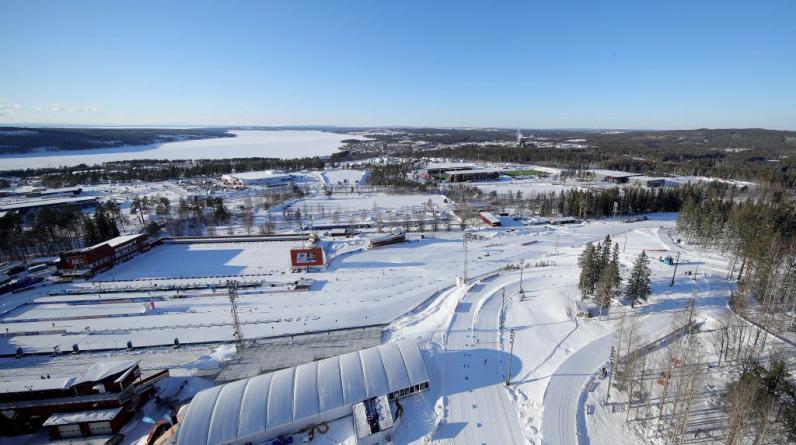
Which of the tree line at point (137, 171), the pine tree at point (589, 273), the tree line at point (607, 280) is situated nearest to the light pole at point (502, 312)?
the pine tree at point (589, 273)

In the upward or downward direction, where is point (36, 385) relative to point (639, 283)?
downward

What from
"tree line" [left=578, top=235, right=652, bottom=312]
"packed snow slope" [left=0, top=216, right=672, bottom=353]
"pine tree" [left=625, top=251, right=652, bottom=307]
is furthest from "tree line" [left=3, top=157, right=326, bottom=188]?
"pine tree" [left=625, top=251, right=652, bottom=307]

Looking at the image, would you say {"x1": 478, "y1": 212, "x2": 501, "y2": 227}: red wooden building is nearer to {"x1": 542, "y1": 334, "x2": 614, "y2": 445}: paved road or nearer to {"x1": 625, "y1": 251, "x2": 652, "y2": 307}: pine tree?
{"x1": 625, "y1": 251, "x2": 652, "y2": 307}: pine tree

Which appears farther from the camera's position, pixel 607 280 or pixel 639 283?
pixel 639 283

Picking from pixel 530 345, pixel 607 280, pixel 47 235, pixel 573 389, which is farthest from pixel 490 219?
pixel 47 235

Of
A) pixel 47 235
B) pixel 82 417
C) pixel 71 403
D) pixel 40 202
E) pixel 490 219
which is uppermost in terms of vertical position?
pixel 47 235

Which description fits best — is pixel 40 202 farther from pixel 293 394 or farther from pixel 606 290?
pixel 606 290

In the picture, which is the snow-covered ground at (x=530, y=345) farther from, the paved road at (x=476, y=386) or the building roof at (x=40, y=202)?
the building roof at (x=40, y=202)
